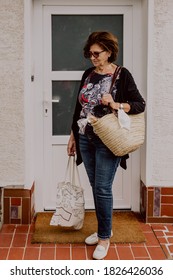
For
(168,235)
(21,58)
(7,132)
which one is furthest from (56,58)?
(168,235)

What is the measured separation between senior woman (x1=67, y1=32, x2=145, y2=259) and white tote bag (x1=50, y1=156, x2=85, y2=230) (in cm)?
45

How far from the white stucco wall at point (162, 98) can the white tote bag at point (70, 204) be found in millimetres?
812

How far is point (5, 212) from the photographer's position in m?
5.84

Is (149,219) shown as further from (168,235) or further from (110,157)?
(110,157)

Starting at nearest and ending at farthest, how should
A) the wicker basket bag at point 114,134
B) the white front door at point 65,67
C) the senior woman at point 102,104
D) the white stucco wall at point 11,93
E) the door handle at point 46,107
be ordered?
the wicker basket bag at point 114,134
the senior woman at point 102,104
the white stucco wall at point 11,93
the white front door at point 65,67
the door handle at point 46,107

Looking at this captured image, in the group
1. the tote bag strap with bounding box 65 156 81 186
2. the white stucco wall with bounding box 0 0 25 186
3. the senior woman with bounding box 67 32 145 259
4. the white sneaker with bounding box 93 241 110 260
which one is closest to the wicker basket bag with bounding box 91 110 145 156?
the senior woman with bounding box 67 32 145 259

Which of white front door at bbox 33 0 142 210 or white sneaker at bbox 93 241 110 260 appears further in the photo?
white front door at bbox 33 0 142 210

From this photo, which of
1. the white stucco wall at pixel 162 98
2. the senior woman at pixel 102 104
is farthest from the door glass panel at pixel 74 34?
the senior woman at pixel 102 104

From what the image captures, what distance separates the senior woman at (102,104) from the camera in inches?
190

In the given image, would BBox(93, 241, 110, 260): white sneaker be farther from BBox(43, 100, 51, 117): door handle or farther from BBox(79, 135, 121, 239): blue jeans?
BBox(43, 100, 51, 117): door handle

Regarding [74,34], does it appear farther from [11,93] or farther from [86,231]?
[86,231]

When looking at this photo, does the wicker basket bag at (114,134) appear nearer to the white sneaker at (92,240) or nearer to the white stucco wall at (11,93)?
the white sneaker at (92,240)

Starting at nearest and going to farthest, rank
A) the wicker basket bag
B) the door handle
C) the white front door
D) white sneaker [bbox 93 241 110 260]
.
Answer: the wicker basket bag, white sneaker [bbox 93 241 110 260], the white front door, the door handle

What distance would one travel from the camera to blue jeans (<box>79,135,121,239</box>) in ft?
15.9
